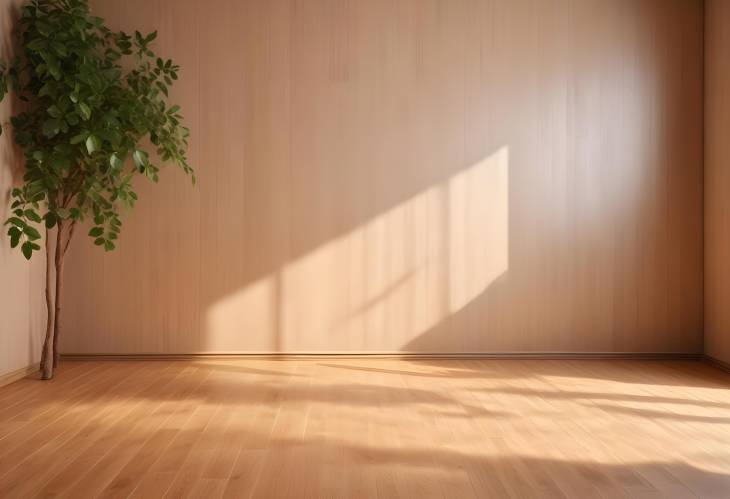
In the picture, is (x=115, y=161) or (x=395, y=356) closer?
(x=115, y=161)

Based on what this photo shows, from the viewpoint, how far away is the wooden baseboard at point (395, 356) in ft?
16.3

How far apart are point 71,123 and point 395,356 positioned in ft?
8.26

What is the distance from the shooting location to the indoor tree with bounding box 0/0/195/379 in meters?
4.07

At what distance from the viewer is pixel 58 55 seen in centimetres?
411

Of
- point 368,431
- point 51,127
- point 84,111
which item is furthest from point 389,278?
point 51,127

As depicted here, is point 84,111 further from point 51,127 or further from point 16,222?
point 16,222

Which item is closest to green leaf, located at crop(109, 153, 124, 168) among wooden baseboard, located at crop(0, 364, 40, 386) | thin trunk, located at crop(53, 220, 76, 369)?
thin trunk, located at crop(53, 220, 76, 369)

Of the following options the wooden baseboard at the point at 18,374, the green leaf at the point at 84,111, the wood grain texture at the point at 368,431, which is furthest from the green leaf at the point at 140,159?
the wooden baseboard at the point at 18,374

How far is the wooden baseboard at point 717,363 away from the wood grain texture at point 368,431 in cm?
9

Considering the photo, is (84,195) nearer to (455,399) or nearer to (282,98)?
(282,98)

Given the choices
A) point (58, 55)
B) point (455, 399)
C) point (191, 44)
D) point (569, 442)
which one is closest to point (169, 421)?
point (455, 399)

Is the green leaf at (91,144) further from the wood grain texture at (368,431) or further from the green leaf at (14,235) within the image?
the wood grain texture at (368,431)

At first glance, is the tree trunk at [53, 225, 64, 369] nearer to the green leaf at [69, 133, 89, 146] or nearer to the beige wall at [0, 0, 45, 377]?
the beige wall at [0, 0, 45, 377]

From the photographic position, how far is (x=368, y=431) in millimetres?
3199
